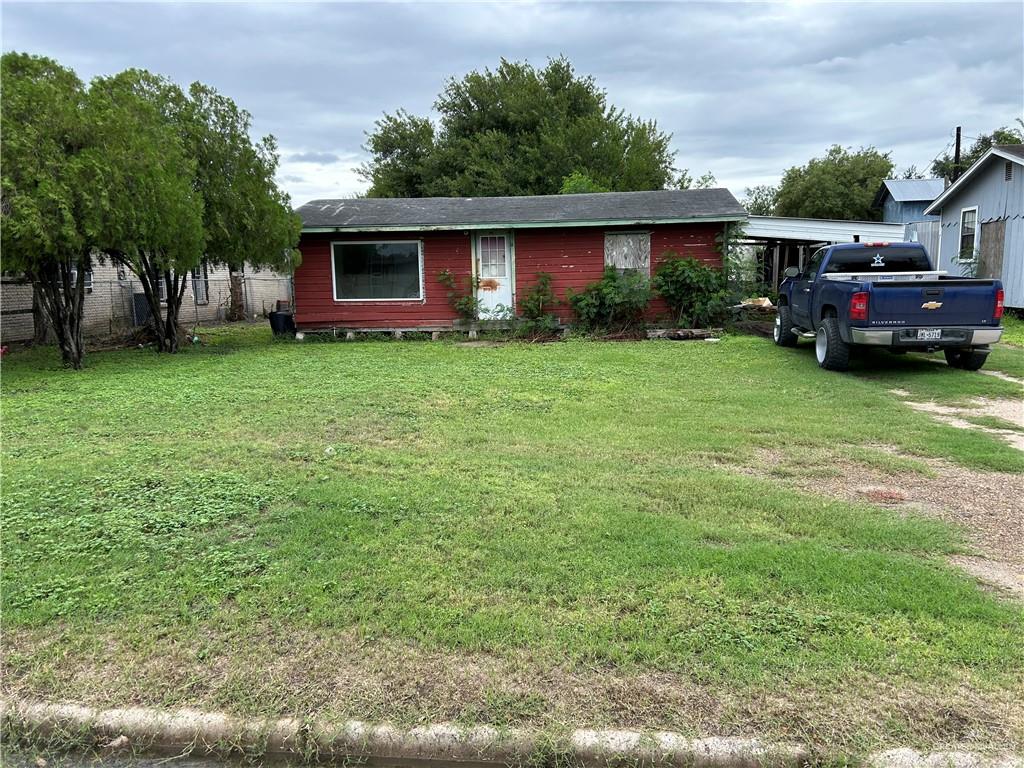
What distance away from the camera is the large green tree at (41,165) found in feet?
31.1

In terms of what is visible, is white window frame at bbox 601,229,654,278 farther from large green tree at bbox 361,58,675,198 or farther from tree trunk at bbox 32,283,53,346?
large green tree at bbox 361,58,675,198

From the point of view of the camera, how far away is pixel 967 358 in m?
9.57

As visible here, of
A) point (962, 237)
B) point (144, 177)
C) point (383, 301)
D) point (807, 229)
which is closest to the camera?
point (144, 177)

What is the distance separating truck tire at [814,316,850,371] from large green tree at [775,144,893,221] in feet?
125

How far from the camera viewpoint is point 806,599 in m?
3.11

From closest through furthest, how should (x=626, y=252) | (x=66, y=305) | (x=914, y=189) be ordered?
1. (x=66, y=305)
2. (x=626, y=252)
3. (x=914, y=189)

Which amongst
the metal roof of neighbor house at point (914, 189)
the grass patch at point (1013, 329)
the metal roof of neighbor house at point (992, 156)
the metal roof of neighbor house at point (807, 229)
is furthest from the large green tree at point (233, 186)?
the metal roof of neighbor house at point (914, 189)

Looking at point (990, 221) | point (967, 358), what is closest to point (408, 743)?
point (967, 358)

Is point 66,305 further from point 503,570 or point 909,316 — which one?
point 909,316

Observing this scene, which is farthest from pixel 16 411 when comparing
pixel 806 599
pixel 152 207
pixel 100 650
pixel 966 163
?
pixel 966 163

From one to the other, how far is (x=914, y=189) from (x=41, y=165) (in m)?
36.3

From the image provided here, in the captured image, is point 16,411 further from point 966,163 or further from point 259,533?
point 966,163

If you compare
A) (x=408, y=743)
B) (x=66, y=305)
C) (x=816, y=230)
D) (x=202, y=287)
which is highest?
(x=816, y=230)

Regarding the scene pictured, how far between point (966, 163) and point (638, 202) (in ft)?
109
